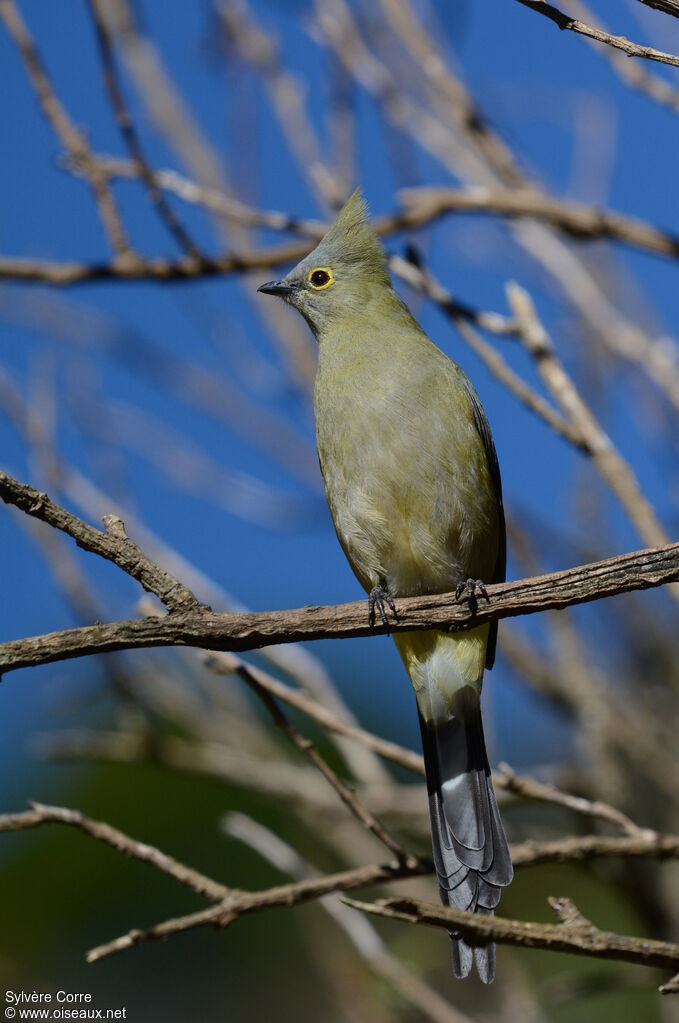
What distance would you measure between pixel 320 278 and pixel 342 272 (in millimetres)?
101

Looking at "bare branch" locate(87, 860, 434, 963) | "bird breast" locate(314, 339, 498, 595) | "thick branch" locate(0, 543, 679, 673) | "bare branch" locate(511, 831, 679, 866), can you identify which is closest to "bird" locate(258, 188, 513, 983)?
"bird breast" locate(314, 339, 498, 595)

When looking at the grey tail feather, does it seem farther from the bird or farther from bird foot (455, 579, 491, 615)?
bird foot (455, 579, 491, 615)

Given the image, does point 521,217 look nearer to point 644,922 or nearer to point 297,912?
point 644,922

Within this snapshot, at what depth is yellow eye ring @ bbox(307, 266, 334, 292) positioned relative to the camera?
15.5ft

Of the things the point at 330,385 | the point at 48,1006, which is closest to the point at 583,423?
the point at 330,385

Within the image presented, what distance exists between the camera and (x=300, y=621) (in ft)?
9.25

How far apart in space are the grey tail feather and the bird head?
1.75 meters

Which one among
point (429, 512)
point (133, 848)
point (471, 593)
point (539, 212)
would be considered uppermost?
point (539, 212)

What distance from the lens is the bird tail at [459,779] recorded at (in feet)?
11.5

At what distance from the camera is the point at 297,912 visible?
19.0 ft

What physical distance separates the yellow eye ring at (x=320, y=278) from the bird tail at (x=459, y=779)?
155cm

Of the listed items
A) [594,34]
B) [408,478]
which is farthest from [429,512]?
[594,34]

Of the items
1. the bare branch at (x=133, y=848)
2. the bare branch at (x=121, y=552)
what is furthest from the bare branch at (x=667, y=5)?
the bare branch at (x=133, y=848)

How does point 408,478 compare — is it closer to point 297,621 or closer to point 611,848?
point 297,621
